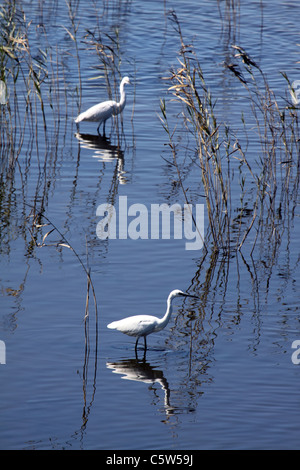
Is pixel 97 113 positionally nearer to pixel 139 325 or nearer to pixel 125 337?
pixel 125 337

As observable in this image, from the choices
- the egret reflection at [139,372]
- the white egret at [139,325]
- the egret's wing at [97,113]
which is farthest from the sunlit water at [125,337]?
the egret's wing at [97,113]

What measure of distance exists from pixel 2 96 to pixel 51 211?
1734 mm

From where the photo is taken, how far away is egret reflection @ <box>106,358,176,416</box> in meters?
6.24

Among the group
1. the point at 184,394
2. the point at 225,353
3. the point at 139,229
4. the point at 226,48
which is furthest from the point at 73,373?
the point at 226,48

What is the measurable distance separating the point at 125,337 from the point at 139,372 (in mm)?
694

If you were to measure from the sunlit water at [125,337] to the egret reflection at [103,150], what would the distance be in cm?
5

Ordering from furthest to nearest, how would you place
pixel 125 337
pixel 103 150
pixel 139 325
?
pixel 103 150 < pixel 125 337 < pixel 139 325

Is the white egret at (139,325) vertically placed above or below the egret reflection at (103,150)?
below

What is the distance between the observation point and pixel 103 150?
12.2 meters

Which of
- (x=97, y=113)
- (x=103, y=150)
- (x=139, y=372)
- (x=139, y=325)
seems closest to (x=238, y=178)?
(x=103, y=150)

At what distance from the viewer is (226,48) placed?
58.7 feet

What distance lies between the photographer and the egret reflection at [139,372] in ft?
20.5

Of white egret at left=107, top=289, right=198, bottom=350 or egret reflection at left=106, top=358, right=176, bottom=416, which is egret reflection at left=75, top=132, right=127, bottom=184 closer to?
white egret at left=107, top=289, right=198, bottom=350

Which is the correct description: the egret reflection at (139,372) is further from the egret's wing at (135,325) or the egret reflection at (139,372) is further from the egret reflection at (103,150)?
the egret reflection at (103,150)
